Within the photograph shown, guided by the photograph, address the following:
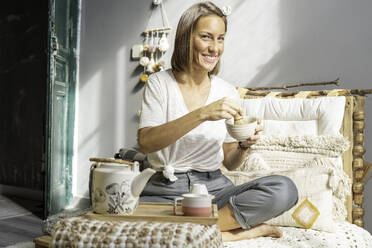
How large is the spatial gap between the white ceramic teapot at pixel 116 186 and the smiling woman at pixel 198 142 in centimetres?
36

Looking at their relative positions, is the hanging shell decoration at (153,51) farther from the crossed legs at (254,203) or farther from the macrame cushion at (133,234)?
the macrame cushion at (133,234)

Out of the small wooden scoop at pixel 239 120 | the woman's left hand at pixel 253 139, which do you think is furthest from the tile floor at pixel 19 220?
the small wooden scoop at pixel 239 120

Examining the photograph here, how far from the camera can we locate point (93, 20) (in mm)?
3248

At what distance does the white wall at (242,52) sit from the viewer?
6.95 feet

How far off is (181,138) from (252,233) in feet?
1.43

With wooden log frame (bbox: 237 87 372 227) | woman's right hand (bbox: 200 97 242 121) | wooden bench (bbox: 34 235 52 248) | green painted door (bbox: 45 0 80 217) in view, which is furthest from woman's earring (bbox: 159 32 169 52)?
wooden bench (bbox: 34 235 52 248)

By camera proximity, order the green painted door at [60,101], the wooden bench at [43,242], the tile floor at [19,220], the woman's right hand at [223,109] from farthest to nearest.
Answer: the green painted door at [60,101] → the tile floor at [19,220] → the woman's right hand at [223,109] → the wooden bench at [43,242]

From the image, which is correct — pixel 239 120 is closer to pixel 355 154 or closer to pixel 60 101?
pixel 355 154

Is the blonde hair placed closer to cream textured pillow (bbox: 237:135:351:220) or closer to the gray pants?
the gray pants

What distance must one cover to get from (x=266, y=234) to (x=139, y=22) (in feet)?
7.14

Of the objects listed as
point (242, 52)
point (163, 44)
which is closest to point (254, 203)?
point (242, 52)

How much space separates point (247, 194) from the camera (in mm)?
1199

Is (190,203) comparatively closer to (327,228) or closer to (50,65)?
(327,228)

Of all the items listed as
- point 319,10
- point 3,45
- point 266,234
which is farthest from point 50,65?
point 266,234
